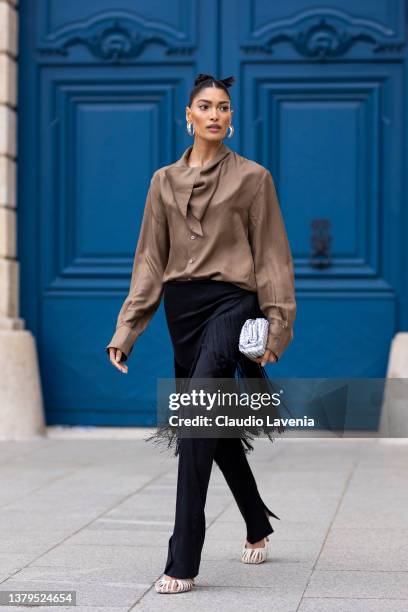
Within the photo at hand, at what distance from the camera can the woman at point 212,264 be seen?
4.86 meters

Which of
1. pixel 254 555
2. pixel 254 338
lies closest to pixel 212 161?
pixel 254 338

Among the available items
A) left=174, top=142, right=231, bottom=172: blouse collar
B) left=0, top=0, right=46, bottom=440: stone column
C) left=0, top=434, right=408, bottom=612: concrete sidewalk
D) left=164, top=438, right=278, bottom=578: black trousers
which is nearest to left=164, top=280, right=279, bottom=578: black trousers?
left=164, top=438, right=278, bottom=578: black trousers

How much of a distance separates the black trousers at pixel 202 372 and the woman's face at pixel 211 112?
0.56 metres

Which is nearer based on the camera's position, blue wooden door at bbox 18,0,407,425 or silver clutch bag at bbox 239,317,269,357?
silver clutch bag at bbox 239,317,269,357

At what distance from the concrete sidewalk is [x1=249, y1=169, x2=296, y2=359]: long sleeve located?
2.88 feet

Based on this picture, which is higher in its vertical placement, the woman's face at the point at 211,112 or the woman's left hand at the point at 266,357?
the woman's face at the point at 211,112

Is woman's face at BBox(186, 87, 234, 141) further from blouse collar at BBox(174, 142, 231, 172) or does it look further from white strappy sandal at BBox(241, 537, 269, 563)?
white strappy sandal at BBox(241, 537, 269, 563)

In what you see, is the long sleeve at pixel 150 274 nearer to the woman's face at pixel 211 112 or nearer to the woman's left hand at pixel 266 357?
the woman's face at pixel 211 112

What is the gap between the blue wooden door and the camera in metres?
9.64

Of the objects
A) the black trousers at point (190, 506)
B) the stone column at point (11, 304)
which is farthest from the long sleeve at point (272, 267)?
the stone column at point (11, 304)

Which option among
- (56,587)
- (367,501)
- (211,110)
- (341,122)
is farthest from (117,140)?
(56,587)

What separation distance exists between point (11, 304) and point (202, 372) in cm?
522

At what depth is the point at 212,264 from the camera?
488 centimetres

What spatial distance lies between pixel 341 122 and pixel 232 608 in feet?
Result: 19.3
